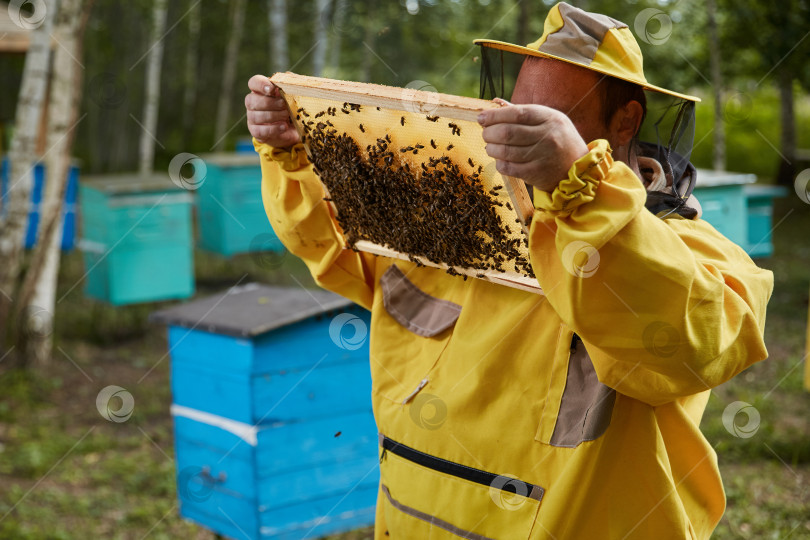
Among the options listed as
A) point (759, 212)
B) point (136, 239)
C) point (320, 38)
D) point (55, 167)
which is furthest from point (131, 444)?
point (320, 38)

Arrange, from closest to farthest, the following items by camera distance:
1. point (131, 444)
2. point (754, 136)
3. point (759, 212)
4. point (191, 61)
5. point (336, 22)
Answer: point (131, 444), point (759, 212), point (336, 22), point (754, 136), point (191, 61)

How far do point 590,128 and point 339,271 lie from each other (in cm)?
76

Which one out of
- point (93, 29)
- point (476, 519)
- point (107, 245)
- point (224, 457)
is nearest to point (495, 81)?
point (476, 519)

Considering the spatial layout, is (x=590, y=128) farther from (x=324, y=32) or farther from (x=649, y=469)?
(x=324, y=32)

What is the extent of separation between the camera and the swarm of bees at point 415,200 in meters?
1.58

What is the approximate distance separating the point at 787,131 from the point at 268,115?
13224 mm

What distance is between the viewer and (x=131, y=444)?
201 inches

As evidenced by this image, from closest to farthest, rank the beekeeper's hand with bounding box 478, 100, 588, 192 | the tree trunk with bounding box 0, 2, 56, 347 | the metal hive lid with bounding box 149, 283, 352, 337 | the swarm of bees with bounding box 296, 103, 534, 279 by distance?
the beekeeper's hand with bounding box 478, 100, 588, 192 → the swarm of bees with bounding box 296, 103, 534, 279 → the metal hive lid with bounding box 149, 283, 352, 337 → the tree trunk with bounding box 0, 2, 56, 347

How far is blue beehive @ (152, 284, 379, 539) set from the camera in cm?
325

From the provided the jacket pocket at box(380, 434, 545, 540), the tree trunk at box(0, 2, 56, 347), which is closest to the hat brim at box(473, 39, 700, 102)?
the jacket pocket at box(380, 434, 545, 540)

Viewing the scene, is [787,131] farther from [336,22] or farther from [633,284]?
[633,284]

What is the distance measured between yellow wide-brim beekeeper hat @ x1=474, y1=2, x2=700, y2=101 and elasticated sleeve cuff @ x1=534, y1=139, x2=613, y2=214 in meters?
0.34

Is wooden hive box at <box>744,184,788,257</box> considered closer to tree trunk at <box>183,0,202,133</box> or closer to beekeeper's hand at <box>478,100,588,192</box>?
beekeeper's hand at <box>478,100,588,192</box>

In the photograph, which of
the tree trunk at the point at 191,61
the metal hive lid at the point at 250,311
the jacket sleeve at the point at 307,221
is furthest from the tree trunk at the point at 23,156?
the tree trunk at the point at 191,61
